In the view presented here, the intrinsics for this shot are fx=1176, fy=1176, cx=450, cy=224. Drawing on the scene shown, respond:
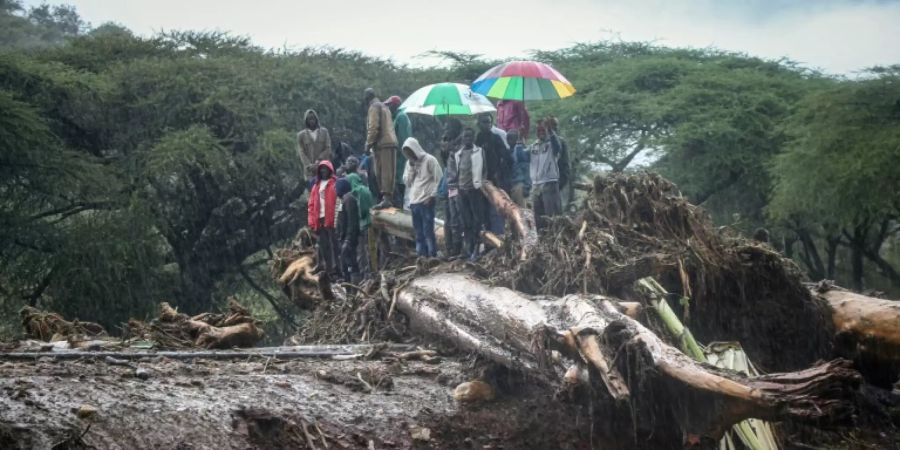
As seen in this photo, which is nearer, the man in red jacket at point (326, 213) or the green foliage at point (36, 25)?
the man in red jacket at point (326, 213)

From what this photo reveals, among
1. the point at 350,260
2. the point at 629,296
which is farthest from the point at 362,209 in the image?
the point at 629,296

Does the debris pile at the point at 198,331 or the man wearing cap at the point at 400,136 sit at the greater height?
the man wearing cap at the point at 400,136

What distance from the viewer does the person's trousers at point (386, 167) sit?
1558 cm

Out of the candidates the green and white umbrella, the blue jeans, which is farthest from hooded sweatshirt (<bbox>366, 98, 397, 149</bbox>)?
the blue jeans

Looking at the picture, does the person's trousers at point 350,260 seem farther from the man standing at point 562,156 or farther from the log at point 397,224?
the man standing at point 562,156

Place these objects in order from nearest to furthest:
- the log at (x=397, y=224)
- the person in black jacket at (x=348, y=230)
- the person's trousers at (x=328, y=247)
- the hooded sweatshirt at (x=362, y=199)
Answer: the person in black jacket at (x=348, y=230) → the hooded sweatshirt at (x=362, y=199) → the log at (x=397, y=224) → the person's trousers at (x=328, y=247)

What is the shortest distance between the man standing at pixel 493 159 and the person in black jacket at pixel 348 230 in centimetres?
172

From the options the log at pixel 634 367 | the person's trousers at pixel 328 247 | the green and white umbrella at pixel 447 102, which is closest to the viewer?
the log at pixel 634 367

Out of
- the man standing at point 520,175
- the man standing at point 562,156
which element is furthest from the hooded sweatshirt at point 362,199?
the man standing at point 562,156

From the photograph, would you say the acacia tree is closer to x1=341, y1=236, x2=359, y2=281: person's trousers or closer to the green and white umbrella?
the green and white umbrella

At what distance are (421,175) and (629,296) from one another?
14.1ft

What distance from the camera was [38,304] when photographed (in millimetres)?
23734

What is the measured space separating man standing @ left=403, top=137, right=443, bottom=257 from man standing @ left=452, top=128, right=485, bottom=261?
0.45 metres

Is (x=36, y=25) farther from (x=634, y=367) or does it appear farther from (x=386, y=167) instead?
(x=634, y=367)
